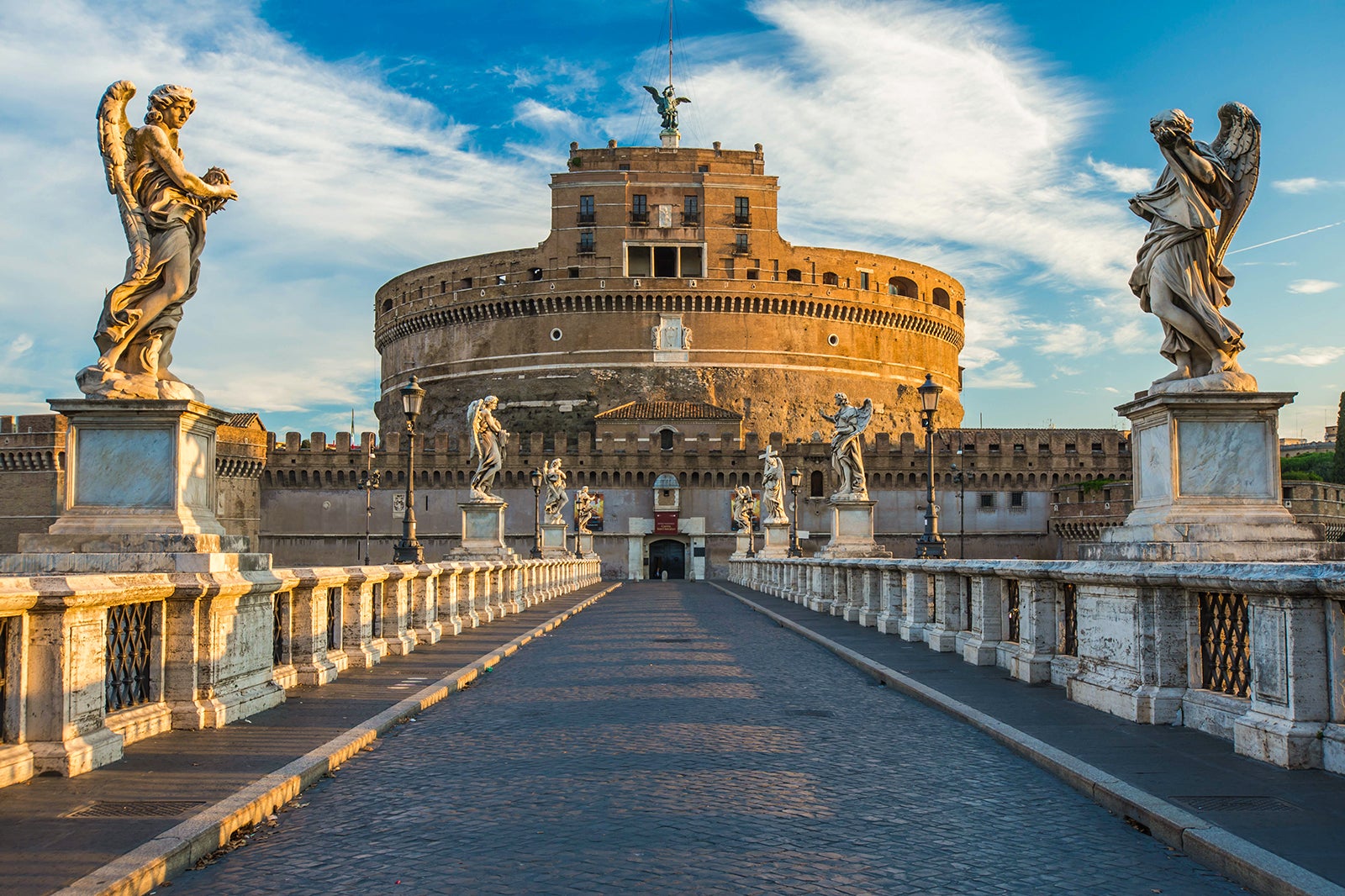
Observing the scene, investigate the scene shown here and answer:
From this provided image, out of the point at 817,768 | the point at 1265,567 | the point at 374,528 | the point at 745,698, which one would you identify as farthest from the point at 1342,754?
the point at 374,528

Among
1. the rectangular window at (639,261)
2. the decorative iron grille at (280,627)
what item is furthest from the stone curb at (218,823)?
the rectangular window at (639,261)

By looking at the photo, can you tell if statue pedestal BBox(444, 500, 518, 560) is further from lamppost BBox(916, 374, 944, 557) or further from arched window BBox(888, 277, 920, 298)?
arched window BBox(888, 277, 920, 298)

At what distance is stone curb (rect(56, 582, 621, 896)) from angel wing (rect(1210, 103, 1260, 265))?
21.9ft

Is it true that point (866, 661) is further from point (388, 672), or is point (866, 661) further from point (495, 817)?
point (495, 817)

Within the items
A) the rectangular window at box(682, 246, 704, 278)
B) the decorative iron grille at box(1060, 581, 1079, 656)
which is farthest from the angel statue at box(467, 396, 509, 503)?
the rectangular window at box(682, 246, 704, 278)

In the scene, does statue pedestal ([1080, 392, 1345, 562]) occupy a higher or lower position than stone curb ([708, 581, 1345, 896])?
higher

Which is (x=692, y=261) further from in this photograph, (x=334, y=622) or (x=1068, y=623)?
(x=1068, y=623)

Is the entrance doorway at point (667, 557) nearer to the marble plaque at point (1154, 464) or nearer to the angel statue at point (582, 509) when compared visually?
the angel statue at point (582, 509)

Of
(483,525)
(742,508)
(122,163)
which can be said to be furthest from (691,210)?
(122,163)

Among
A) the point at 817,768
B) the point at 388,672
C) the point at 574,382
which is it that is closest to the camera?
the point at 817,768

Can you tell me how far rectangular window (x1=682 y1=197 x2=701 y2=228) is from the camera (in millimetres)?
79062

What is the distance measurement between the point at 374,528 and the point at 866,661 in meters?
57.4

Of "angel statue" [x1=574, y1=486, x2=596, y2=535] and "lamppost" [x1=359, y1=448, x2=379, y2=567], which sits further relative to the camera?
"lamppost" [x1=359, y1=448, x2=379, y2=567]

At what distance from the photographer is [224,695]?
7.33m
